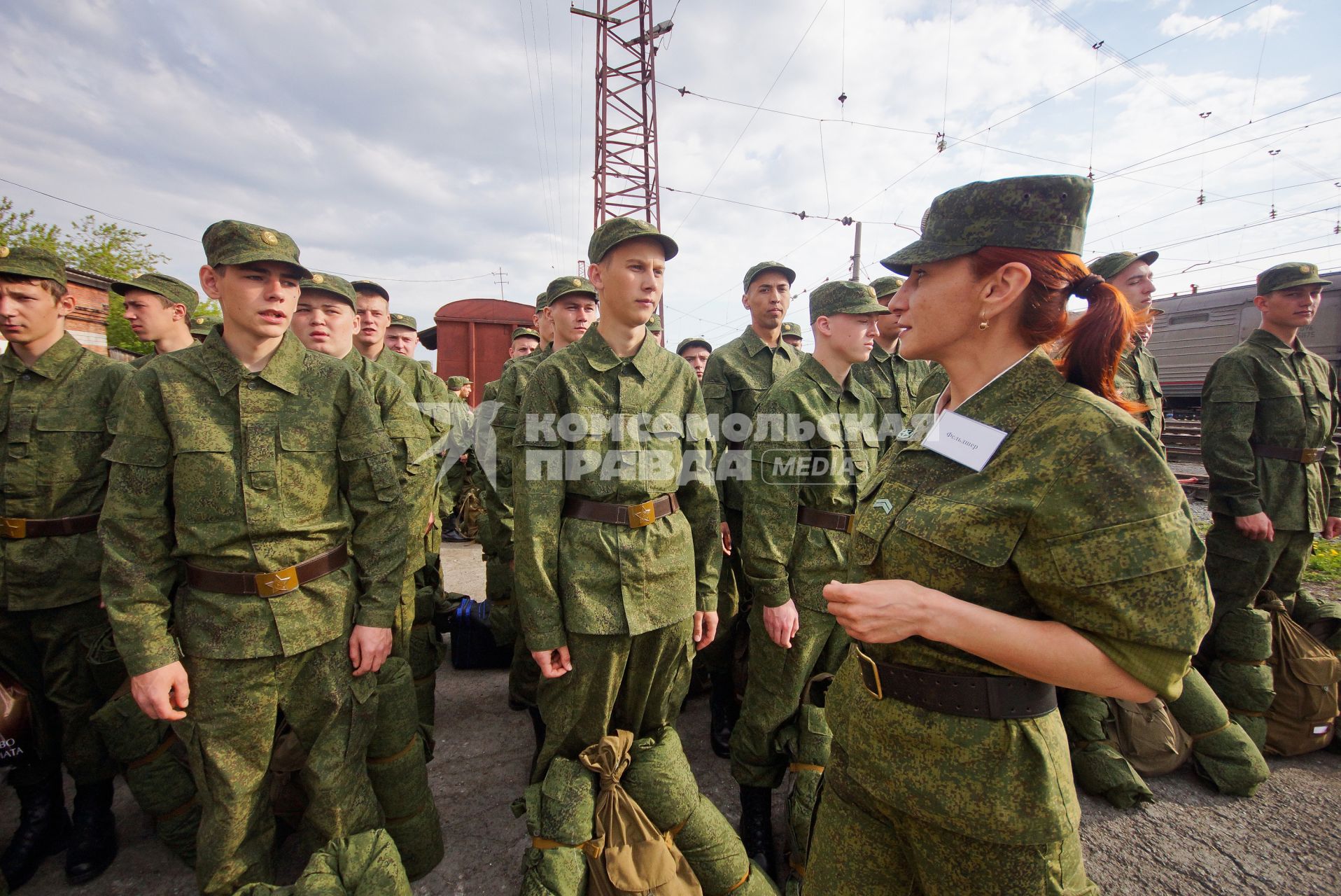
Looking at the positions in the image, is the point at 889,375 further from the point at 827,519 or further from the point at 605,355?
the point at 605,355

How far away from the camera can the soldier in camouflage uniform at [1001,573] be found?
3.31 feet

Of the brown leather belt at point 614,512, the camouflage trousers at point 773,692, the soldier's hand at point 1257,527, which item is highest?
the brown leather belt at point 614,512

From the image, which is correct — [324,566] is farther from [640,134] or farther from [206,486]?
[640,134]

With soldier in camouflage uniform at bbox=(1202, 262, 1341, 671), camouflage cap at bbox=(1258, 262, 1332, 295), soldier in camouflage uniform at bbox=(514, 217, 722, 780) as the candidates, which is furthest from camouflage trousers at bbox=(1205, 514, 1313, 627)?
soldier in camouflage uniform at bbox=(514, 217, 722, 780)

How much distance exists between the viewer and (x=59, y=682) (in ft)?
8.43

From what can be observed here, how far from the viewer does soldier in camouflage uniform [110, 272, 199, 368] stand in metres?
3.55

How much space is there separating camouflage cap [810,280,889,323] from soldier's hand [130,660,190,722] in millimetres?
3039

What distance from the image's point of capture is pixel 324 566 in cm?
210

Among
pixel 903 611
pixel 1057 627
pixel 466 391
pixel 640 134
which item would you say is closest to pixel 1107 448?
pixel 1057 627

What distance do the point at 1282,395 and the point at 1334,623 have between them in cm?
139

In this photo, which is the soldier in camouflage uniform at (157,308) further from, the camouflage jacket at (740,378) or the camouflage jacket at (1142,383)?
Answer: the camouflage jacket at (1142,383)

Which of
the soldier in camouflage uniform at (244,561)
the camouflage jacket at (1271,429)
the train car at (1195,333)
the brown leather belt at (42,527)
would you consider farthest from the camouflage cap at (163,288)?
the train car at (1195,333)

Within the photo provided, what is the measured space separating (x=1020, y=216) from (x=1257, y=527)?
3545 millimetres

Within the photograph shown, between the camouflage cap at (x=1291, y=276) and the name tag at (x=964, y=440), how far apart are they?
381 cm
